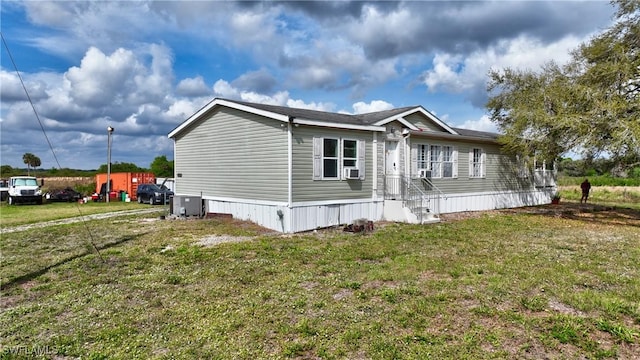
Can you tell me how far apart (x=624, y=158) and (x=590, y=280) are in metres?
10.1

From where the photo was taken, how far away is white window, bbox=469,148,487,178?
627 inches

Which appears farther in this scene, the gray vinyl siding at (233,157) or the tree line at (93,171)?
the tree line at (93,171)

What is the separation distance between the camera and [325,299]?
5.00 meters

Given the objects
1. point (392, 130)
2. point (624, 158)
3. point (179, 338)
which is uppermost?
point (392, 130)

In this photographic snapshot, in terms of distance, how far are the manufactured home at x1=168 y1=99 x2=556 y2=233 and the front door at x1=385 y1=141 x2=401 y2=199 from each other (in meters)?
0.03

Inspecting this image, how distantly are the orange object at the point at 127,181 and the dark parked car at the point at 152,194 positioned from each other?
2364 mm

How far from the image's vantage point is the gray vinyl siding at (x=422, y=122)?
14.0 m

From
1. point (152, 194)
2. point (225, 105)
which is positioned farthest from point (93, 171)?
point (225, 105)

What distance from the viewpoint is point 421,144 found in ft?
46.2

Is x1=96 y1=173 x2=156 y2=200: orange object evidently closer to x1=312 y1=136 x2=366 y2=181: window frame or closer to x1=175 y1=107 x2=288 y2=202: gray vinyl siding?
x1=175 y1=107 x2=288 y2=202: gray vinyl siding

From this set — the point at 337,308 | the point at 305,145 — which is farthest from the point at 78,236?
the point at 337,308

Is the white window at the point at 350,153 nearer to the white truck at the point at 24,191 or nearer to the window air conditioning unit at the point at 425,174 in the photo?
the window air conditioning unit at the point at 425,174

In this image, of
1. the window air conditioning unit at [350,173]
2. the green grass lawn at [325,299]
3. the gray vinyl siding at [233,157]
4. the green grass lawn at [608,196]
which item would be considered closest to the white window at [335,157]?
the window air conditioning unit at [350,173]

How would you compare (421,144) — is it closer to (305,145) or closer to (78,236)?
(305,145)
